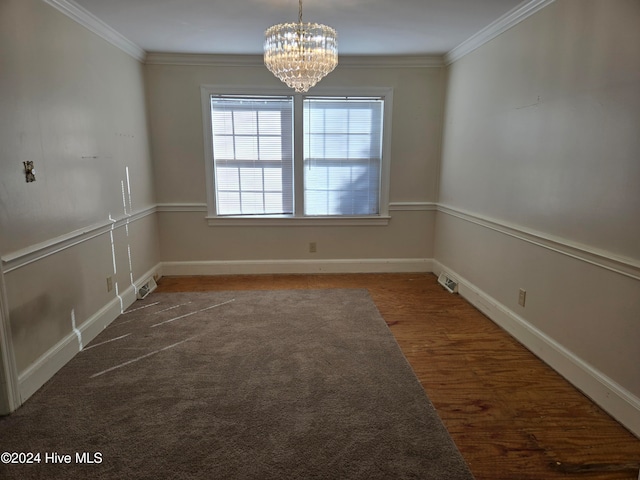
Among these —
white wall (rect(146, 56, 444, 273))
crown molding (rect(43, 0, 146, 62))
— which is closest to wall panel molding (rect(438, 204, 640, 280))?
white wall (rect(146, 56, 444, 273))

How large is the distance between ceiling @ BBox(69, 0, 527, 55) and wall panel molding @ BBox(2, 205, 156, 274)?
1.58 metres

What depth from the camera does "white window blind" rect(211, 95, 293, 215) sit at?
14.6 feet

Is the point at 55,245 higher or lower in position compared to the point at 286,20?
lower

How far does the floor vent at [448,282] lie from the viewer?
13.5 ft

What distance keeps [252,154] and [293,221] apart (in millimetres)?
897

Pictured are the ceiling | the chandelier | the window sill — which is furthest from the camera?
the window sill

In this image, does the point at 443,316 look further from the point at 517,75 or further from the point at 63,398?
the point at 63,398

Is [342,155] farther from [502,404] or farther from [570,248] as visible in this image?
[502,404]

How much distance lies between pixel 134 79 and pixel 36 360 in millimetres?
2803

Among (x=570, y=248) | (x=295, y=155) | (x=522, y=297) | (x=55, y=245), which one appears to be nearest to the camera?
(x=570, y=248)

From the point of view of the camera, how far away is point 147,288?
13.3ft

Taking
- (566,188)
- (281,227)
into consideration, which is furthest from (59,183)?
(566,188)

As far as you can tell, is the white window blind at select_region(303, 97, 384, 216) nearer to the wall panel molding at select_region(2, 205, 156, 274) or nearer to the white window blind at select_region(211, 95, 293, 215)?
the white window blind at select_region(211, 95, 293, 215)

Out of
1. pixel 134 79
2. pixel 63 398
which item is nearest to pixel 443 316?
pixel 63 398
